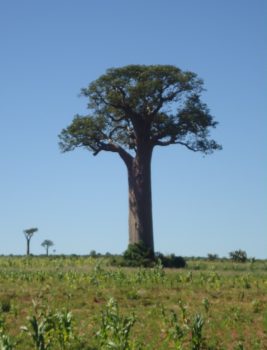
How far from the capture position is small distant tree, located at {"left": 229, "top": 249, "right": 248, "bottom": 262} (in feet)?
124

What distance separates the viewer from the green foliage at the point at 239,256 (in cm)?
3772

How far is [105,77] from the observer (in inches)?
1337

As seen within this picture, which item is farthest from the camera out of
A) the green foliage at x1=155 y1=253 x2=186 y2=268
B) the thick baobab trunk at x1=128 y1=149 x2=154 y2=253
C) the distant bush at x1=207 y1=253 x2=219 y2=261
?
the distant bush at x1=207 y1=253 x2=219 y2=261

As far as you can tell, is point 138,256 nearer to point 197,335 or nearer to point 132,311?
point 132,311

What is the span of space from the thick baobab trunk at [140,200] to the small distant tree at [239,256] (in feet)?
21.3

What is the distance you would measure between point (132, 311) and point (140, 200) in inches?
723

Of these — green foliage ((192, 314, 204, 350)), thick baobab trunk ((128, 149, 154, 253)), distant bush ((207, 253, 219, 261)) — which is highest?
thick baobab trunk ((128, 149, 154, 253))

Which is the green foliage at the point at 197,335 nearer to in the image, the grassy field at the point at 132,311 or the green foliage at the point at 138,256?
the grassy field at the point at 132,311

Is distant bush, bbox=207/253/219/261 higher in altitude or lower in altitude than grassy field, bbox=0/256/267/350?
higher

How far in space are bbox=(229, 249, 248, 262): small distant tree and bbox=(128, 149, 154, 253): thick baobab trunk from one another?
6.48 m

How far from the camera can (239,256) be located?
124 ft

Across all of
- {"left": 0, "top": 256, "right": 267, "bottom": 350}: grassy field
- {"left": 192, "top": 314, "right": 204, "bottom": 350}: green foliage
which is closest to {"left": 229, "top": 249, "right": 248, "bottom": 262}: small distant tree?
{"left": 0, "top": 256, "right": 267, "bottom": 350}: grassy field

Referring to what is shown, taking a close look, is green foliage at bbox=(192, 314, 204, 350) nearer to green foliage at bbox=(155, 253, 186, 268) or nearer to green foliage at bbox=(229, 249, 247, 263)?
green foliage at bbox=(155, 253, 186, 268)

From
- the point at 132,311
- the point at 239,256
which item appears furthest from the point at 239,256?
the point at 132,311
